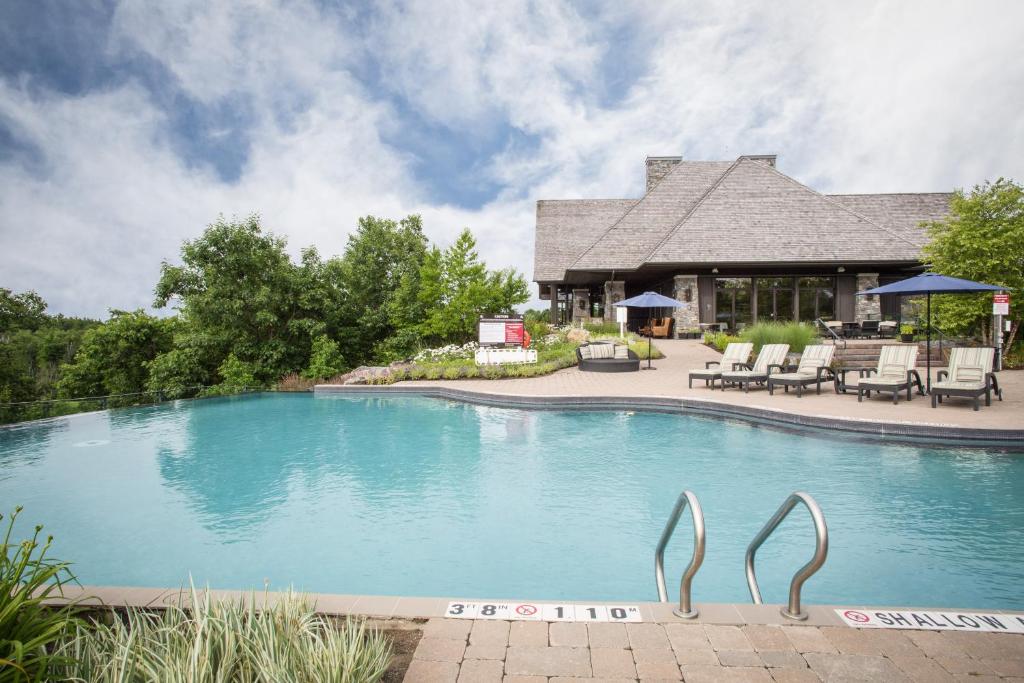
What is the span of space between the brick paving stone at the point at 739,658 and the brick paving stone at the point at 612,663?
403 millimetres

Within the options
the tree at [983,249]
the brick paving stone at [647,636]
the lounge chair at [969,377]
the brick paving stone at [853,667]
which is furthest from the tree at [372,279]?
the brick paving stone at [853,667]

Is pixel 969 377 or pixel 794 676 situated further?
pixel 969 377

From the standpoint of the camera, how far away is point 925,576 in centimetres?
403

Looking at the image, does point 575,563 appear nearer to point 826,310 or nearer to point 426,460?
point 426,460

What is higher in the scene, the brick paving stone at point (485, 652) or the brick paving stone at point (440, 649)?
the brick paving stone at point (485, 652)

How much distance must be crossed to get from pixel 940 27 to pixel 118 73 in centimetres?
2178

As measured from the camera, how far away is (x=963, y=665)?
2.20 meters

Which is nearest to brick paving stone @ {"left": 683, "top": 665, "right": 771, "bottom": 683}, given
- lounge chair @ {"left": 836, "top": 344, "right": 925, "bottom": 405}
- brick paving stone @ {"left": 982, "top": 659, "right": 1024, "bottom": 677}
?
brick paving stone @ {"left": 982, "top": 659, "right": 1024, "bottom": 677}

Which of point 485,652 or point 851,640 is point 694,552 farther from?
point 485,652

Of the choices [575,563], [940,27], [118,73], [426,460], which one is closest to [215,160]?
[118,73]

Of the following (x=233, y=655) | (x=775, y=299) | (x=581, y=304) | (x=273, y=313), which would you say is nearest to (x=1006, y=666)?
(x=233, y=655)

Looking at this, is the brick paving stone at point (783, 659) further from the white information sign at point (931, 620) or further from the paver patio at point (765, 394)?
the paver patio at point (765, 394)

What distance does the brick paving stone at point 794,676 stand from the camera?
210 cm

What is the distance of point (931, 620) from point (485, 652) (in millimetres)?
2251
